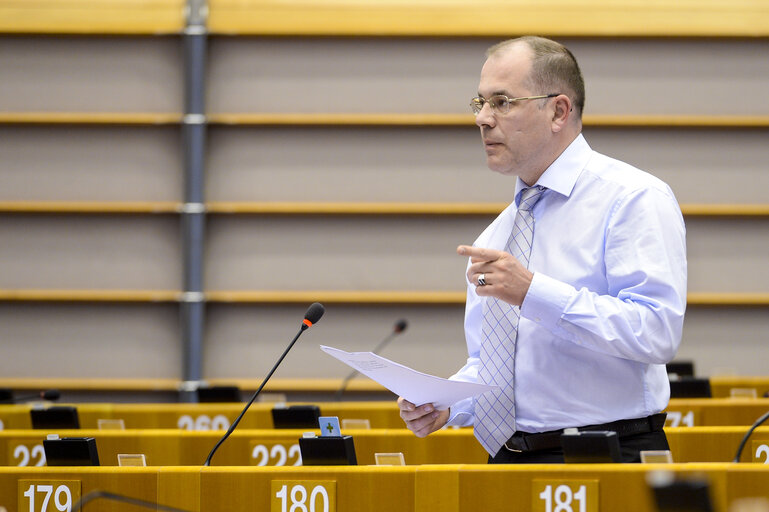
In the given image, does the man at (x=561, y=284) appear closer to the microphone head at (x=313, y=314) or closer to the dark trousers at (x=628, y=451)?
the dark trousers at (x=628, y=451)

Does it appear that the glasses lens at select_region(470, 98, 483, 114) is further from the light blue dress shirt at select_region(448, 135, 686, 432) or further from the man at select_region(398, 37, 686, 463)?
the light blue dress shirt at select_region(448, 135, 686, 432)

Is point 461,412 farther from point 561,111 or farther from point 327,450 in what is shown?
point 561,111

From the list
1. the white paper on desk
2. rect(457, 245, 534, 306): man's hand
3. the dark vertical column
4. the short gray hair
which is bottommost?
the white paper on desk

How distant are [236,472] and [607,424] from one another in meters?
0.78

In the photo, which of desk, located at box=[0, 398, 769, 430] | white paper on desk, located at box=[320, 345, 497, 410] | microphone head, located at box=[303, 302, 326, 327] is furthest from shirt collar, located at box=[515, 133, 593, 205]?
desk, located at box=[0, 398, 769, 430]

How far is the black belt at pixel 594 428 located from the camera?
2.18 meters

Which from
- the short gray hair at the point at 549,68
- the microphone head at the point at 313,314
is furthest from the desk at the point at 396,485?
the short gray hair at the point at 549,68

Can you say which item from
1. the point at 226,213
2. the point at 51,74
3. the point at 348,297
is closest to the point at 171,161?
the point at 226,213

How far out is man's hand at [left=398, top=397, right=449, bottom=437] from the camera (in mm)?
2328

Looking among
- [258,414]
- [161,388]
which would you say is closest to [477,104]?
[258,414]

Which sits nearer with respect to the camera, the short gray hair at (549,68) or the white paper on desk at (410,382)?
the white paper on desk at (410,382)

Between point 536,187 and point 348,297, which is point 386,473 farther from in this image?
point 348,297

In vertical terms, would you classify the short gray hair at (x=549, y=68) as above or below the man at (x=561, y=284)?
above

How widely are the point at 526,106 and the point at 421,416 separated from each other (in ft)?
2.36
